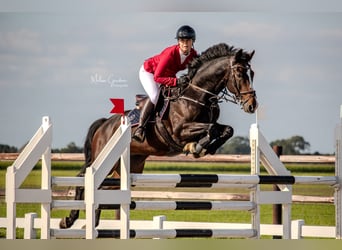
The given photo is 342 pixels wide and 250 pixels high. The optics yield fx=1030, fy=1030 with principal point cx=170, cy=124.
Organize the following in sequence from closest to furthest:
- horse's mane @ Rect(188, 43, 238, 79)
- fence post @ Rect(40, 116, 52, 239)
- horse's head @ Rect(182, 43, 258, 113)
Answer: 1. fence post @ Rect(40, 116, 52, 239)
2. horse's head @ Rect(182, 43, 258, 113)
3. horse's mane @ Rect(188, 43, 238, 79)

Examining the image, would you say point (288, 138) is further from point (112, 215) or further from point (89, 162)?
point (89, 162)

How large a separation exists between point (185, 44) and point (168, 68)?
0.73ft

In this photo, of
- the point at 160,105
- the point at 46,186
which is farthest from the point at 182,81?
the point at 46,186

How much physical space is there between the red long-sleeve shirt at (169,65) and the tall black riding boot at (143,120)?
0.66 ft

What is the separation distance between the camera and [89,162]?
26.4 feet

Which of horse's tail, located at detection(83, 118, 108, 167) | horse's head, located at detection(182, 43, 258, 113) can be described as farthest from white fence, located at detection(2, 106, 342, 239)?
horse's tail, located at detection(83, 118, 108, 167)

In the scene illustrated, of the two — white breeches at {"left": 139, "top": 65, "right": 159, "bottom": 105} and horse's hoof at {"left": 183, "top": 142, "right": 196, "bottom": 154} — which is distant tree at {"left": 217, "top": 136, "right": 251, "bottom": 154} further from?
horse's hoof at {"left": 183, "top": 142, "right": 196, "bottom": 154}

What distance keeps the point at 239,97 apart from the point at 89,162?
155 centimetres

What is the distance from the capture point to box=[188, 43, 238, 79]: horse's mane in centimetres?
739

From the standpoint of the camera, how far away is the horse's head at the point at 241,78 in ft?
23.0

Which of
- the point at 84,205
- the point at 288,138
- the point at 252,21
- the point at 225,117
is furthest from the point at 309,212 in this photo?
the point at 84,205

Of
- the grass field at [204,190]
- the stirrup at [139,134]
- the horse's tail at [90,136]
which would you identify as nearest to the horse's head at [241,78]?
the stirrup at [139,134]

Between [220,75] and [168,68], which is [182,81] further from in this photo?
[220,75]

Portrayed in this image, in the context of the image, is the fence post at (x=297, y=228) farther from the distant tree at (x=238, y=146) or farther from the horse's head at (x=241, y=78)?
the distant tree at (x=238, y=146)
